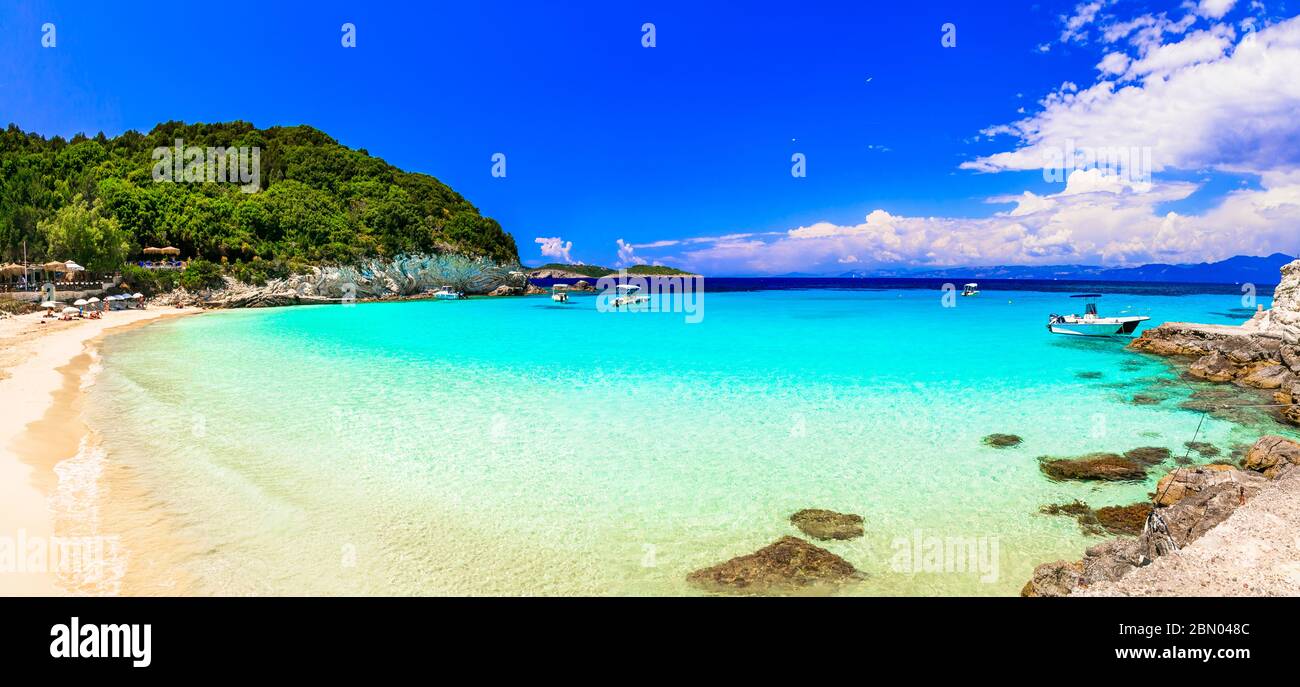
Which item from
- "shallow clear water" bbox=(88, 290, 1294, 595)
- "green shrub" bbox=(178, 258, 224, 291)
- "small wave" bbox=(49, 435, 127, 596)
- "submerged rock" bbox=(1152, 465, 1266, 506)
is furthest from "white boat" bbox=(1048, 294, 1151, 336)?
"green shrub" bbox=(178, 258, 224, 291)

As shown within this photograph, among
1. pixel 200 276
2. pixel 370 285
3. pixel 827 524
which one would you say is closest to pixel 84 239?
pixel 200 276

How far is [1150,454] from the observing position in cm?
1054

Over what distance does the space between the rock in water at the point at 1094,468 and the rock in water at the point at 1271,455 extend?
4.72 feet

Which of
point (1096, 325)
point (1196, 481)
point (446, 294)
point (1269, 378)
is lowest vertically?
point (1196, 481)

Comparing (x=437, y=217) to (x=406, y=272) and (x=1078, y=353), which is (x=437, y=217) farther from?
(x=1078, y=353)

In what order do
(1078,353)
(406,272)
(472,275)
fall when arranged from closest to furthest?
(1078,353), (406,272), (472,275)

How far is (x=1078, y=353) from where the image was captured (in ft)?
82.9

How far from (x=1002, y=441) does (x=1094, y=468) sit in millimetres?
1819

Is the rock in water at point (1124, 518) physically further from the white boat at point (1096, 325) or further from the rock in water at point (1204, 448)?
the white boat at point (1096, 325)

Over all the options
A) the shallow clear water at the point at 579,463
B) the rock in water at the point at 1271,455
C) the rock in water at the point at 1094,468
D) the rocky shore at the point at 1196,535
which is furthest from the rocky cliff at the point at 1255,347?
the rocky shore at the point at 1196,535

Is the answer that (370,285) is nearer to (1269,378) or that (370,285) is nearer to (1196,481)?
(1269,378)

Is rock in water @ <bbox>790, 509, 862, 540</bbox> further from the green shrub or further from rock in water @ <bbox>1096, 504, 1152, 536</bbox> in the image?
the green shrub
